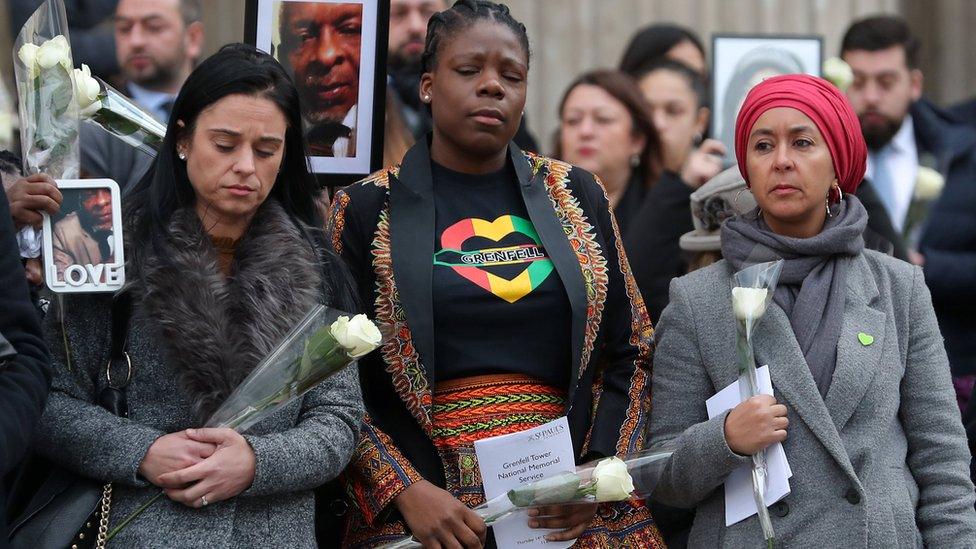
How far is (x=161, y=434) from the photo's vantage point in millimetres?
3857

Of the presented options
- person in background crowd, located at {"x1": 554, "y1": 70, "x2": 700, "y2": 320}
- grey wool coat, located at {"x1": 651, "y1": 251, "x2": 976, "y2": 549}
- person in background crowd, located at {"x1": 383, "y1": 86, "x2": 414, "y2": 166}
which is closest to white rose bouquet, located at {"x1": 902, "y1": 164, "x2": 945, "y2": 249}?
person in background crowd, located at {"x1": 554, "y1": 70, "x2": 700, "y2": 320}

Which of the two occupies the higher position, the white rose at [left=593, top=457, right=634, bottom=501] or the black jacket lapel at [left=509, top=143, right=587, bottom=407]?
the black jacket lapel at [left=509, top=143, right=587, bottom=407]

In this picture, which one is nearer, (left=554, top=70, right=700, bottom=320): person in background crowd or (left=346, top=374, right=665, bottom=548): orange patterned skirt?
(left=346, top=374, right=665, bottom=548): orange patterned skirt

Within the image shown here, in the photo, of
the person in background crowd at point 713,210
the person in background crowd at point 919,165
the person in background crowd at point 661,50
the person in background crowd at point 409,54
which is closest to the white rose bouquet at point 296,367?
the person in background crowd at point 713,210

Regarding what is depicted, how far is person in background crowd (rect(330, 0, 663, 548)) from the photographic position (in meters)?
4.20

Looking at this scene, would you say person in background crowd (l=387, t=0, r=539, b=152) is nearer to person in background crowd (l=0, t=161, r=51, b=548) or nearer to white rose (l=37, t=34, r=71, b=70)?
white rose (l=37, t=34, r=71, b=70)

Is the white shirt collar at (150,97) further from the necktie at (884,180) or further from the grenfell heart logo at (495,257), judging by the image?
the necktie at (884,180)

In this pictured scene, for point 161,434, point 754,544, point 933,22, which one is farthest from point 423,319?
point 933,22

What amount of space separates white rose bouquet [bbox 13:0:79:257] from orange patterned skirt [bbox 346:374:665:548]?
42.3 inches

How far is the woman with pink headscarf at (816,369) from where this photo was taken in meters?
4.12

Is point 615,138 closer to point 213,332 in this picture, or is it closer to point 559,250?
point 559,250

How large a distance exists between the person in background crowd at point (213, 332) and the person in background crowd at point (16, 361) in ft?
0.75

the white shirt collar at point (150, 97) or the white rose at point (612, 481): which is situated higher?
the white shirt collar at point (150, 97)

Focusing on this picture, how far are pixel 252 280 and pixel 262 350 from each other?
0.63 ft
